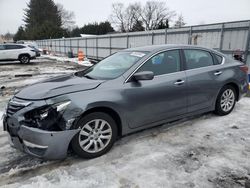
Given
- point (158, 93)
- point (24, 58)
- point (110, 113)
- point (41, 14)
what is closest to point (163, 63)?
point (158, 93)

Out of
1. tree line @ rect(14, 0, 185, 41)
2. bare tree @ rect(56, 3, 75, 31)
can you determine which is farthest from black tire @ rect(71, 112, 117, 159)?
bare tree @ rect(56, 3, 75, 31)

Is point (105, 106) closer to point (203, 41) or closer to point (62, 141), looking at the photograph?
point (62, 141)

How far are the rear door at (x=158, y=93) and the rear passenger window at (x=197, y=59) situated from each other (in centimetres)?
23

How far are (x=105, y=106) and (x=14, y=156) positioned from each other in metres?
1.59

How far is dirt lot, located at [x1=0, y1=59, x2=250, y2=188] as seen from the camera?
2574 mm

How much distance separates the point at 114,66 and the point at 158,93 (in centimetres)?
89

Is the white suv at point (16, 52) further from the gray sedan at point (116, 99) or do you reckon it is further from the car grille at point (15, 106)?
the car grille at point (15, 106)

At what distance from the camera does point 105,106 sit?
2988mm

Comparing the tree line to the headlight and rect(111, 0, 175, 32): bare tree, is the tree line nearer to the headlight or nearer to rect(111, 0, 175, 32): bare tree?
rect(111, 0, 175, 32): bare tree

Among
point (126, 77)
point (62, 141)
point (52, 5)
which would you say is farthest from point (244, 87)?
point (52, 5)

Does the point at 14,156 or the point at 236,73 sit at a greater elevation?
the point at 236,73

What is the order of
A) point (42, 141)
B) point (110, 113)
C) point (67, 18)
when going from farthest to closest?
point (67, 18) < point (110, 113) < point (42, 141)

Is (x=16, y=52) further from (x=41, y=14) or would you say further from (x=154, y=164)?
(x=41, y=14)

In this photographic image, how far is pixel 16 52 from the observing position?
1720cm
